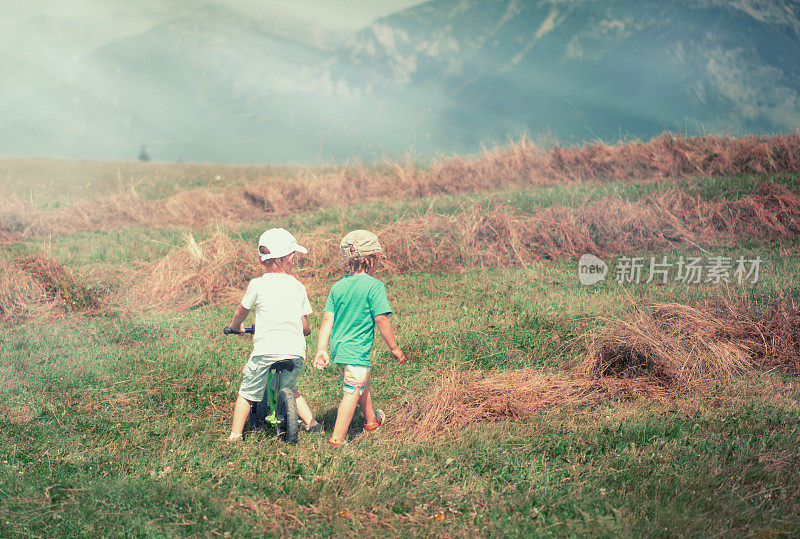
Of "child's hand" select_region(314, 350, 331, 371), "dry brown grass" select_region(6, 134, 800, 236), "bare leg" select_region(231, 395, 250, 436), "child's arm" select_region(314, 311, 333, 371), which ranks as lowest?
"bare leg" select_region(231, 395, 250, 436)

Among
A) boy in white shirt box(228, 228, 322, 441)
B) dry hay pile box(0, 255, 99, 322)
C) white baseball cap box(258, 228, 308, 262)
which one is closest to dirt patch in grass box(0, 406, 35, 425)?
boy in white shirt box(228, 228, 322, 441)

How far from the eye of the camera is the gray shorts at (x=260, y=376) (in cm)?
479

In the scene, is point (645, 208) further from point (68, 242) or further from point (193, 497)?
point (68, 242)

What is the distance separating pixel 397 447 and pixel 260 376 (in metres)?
1.20

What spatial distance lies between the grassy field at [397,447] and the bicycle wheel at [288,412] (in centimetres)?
12

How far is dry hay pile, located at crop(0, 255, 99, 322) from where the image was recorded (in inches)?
354

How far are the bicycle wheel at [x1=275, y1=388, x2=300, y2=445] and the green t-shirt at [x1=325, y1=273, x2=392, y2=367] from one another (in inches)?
17.8

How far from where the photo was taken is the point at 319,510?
394 centimetres

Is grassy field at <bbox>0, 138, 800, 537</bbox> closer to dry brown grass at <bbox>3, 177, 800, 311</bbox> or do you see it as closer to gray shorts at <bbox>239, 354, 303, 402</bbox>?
gray shorts at <bbox>239, 354, 303, 402</bbox>

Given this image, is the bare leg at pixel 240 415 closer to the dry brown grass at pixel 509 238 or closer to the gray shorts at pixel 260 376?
A: the gray shorts at pixel 260 376

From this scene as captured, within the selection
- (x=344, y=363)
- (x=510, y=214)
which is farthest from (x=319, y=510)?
(x=510, y=214)

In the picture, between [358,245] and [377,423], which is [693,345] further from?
[358,245]

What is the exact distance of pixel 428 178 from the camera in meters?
19.2

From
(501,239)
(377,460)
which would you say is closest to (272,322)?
(377,460)
